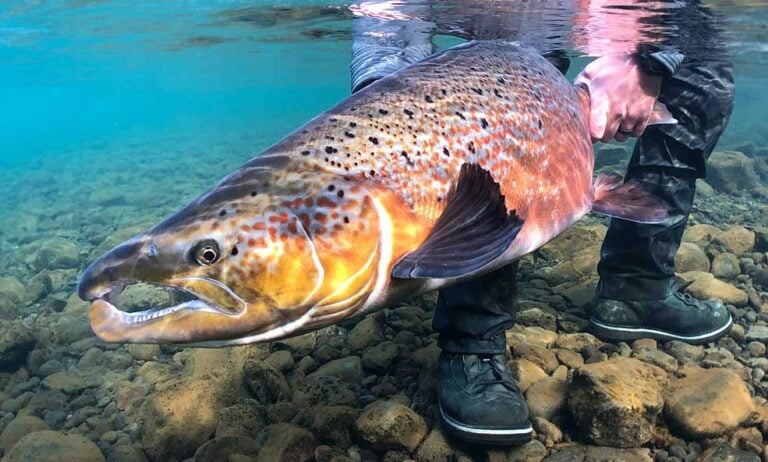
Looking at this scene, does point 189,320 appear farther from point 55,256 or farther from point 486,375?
point 55,256

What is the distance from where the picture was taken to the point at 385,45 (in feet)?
16.5

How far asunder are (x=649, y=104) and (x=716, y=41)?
560 centimetres

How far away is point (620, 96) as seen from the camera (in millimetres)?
3066

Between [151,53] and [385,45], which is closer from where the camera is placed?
[385,45]

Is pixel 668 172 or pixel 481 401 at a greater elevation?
pixel 668 172

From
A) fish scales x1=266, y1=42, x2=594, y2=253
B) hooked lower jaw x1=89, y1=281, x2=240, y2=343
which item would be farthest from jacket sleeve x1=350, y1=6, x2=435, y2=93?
hooked lower jaw x1=89, y1=281, x2=240, y2=343

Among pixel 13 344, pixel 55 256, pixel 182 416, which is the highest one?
pixel 182 416

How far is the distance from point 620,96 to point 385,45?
2.62m

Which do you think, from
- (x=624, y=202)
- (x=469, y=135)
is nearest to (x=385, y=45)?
(x=624, y=202)

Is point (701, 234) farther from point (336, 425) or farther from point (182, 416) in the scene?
point (182, 416)

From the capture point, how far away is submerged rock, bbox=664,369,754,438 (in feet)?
8.80

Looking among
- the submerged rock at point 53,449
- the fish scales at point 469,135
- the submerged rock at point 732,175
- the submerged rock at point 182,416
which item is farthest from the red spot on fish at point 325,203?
the submerged rock at point 732,175

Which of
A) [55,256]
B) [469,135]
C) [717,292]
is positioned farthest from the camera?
[55,256]

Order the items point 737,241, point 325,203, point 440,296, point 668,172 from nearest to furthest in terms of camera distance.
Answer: point 325,203
point 440,296
point 668,172
point 737,241
